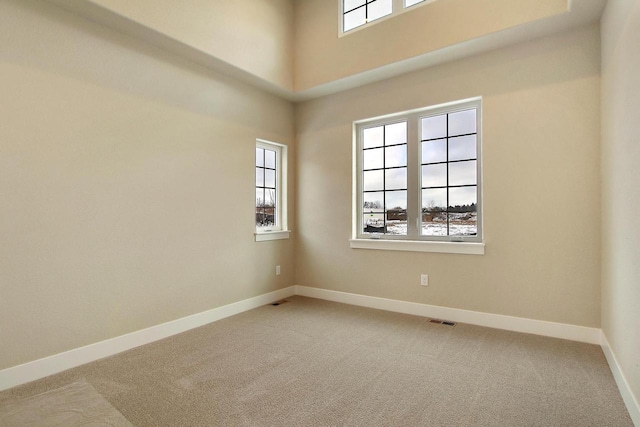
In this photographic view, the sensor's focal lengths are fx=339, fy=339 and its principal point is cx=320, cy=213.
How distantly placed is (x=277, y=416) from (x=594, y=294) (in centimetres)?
276

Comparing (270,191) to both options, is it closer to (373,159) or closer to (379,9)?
(373,159)

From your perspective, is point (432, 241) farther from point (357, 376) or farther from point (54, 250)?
point (54, 250)

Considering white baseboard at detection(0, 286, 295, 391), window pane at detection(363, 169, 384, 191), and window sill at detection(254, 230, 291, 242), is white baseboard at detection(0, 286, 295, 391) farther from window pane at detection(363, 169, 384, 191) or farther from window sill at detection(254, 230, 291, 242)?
window pane at detection(363, 169, 384, 191)

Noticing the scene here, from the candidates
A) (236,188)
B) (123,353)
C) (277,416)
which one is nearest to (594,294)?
(277,416)

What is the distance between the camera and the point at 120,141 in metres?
2.87

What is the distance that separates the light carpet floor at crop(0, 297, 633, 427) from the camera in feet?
6.19

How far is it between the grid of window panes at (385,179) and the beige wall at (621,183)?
5.95 feet

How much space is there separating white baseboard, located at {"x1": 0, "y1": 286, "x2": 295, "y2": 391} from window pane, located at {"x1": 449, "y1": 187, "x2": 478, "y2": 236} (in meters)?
2.49

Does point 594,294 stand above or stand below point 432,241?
below

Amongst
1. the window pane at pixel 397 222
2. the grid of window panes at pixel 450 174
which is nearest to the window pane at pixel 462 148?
the grid of window panes at pixel 450 174

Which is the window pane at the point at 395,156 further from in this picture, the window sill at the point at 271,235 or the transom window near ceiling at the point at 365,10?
the window sill at the point at 271,235

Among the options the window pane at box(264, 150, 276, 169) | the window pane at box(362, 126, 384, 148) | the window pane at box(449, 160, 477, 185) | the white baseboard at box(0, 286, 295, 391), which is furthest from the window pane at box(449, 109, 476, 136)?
the white baseboard at box(0, 286, 295, 391)

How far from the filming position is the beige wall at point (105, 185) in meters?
2.34

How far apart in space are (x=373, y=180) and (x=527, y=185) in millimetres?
1672
